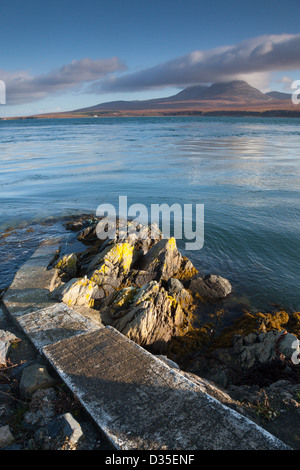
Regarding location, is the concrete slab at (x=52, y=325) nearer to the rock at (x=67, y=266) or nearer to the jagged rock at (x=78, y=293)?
the jagged rock at (x=78, y=293)

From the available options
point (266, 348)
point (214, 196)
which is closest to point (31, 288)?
point (266, 348)

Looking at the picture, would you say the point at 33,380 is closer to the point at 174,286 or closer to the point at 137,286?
the point at 137,286

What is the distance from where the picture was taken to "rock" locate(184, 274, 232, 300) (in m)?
9.98

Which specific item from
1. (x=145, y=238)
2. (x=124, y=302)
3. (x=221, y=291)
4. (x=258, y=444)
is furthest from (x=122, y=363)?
(x=145, y=238)

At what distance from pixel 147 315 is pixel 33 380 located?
3296 millimetres

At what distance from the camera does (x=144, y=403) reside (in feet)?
13.6

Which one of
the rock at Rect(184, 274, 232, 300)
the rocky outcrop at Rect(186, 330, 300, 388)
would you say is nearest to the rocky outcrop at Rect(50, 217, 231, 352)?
the rock at Rect(184, 274, 232, 300)

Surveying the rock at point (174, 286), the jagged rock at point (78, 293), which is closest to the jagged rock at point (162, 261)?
the rock at point (174, 286)

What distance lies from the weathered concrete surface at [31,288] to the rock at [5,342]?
0.94 meters

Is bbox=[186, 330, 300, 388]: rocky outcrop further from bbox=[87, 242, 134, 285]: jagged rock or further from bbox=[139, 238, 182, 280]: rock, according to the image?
bbox=[87, 242, 134, 285]: jagged rock

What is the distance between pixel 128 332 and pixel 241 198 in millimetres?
16709

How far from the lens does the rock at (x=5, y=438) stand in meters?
3.72

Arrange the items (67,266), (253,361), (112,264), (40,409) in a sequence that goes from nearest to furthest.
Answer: (40,409), (253,361), (112,264), (67,266)
